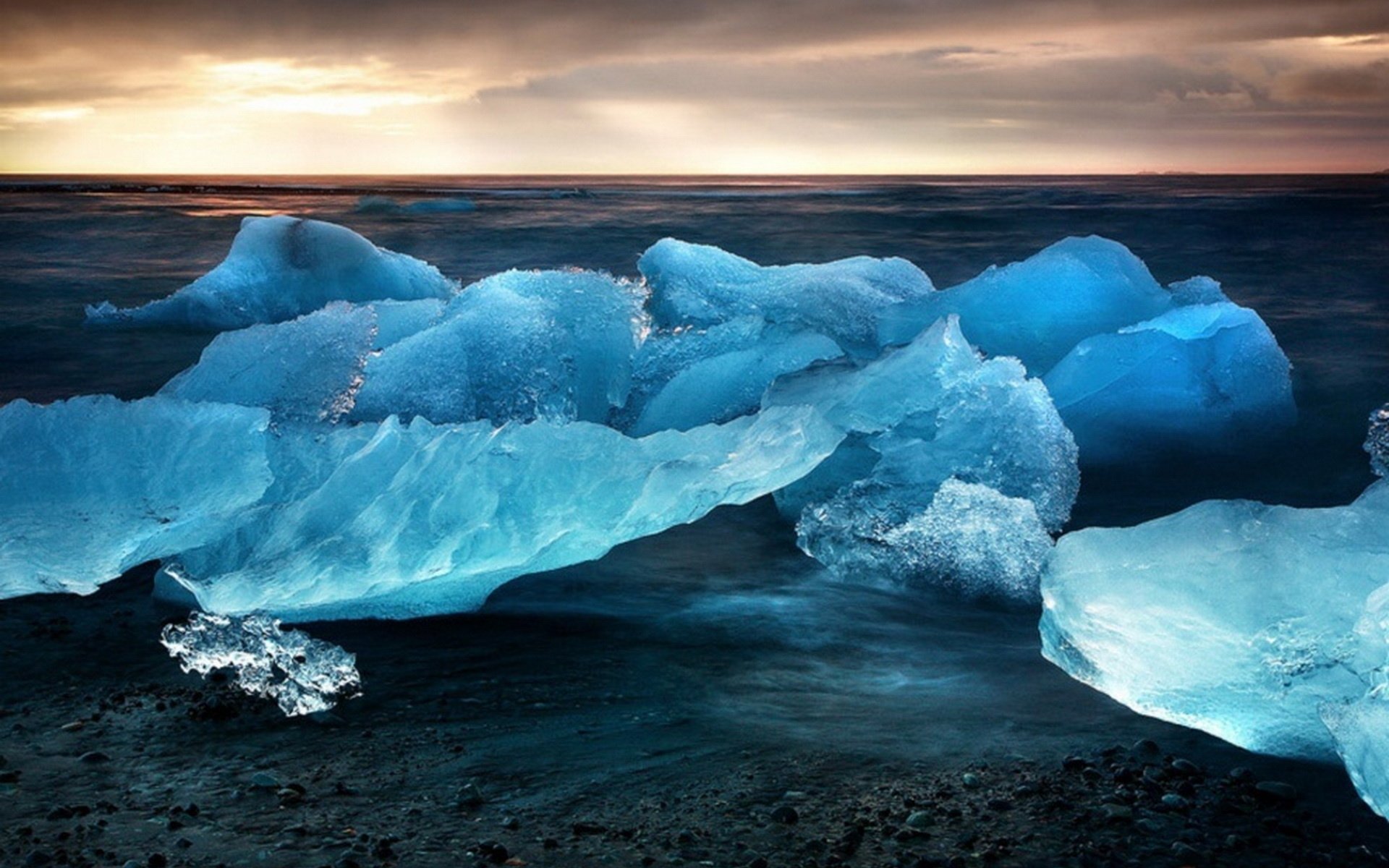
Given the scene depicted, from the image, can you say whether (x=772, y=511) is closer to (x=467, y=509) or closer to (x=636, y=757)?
(x=467, y=509)

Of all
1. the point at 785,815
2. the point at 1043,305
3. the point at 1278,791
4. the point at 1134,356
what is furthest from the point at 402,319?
the point at 1278,791

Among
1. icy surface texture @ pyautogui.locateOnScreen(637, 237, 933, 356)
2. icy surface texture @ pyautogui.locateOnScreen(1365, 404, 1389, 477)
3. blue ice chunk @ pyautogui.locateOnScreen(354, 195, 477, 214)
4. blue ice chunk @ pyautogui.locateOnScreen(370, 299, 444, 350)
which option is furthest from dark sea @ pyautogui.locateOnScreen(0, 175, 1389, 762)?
blue ice chunk @ pyautogui.locateOnScreen(354, 195, 477, 214)

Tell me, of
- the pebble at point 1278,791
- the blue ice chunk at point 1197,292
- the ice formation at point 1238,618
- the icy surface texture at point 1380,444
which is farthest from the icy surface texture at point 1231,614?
the blue ice chunk at point 1197,292

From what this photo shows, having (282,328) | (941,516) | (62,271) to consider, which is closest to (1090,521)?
(941,516)

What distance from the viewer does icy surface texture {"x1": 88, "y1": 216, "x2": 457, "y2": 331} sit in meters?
8.45

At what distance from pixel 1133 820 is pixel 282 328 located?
11.7 feet

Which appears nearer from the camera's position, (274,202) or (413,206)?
(413,206)

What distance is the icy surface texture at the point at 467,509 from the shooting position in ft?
10.6

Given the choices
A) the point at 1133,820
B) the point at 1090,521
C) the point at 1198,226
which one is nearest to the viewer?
the point at 1133,820

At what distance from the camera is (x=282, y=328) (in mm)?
4758

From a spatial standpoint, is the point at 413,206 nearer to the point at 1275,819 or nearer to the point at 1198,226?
the point at 1198,226

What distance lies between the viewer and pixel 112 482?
137 inches

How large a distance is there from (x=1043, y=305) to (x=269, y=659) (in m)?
3.90

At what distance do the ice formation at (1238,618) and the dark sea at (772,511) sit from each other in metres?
0.15
